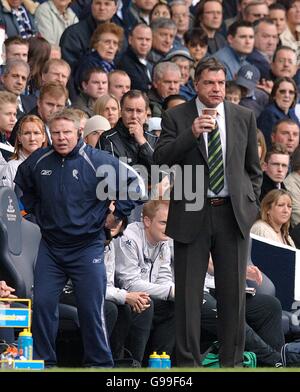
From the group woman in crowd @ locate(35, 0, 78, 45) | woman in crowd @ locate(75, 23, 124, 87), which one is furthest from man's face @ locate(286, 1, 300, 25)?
woman in crowd @ locate(75, 23, 124, 87)

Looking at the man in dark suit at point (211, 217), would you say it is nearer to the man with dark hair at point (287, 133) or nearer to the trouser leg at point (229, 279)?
the trouser leg at point (229, 279)

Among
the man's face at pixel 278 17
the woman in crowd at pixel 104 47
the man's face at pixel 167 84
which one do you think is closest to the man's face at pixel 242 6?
the man's face at pixel 278 17

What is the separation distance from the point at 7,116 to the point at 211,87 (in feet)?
12.4

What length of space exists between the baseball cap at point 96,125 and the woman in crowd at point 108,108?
1.81 ft

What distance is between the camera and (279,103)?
1830 cm

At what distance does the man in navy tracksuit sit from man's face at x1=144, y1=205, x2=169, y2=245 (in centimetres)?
151

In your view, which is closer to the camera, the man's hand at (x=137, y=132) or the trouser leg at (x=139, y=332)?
the trouser leg at (x=139, y=332)

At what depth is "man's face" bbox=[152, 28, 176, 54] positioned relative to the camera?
18.5 m

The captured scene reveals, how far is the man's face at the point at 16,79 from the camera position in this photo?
15656 millimetres

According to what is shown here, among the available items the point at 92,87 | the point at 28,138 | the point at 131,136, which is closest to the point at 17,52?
the point at 92,87

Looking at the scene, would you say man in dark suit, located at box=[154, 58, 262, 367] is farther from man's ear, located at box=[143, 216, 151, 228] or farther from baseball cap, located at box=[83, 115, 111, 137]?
baseball cap, located at box=[83, 115, 111, 137]

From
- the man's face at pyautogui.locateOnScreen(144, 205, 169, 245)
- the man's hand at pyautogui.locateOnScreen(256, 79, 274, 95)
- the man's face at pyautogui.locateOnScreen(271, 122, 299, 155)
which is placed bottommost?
the man's face at pyautogui.locateOnScreen(144, 205, 169, 245)
